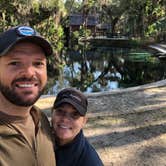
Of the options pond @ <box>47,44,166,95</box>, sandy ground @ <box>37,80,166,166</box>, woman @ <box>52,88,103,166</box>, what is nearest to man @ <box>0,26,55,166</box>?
woman @ <box>52,88,103,166</box>

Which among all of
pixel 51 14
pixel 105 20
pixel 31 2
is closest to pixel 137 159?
pixel 31 2

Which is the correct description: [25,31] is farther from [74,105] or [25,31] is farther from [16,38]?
[74,105]

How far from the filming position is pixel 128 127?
231 inches

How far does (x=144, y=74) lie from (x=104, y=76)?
6.18ft

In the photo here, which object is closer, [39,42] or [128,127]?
[39,42]

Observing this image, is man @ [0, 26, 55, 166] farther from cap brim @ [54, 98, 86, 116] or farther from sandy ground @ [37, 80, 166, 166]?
sandy ground @ [37, 80, 166, 166]

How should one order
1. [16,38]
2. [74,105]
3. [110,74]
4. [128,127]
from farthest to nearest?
[110,74], [128,127], [74,105], [16,38]

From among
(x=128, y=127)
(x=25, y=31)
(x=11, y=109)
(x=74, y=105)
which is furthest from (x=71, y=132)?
(x=128, y=127)

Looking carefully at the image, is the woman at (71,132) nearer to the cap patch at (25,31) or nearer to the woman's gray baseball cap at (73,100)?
the woman's gray baseball cap at (73,100)

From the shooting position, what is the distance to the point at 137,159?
469 cm

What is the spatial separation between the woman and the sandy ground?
8.73 feet

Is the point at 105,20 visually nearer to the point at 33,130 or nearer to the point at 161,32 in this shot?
the point at 161,32

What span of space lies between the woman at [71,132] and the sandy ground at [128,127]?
8.73 feet

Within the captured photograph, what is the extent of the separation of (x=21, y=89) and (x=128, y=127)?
4502 mm
